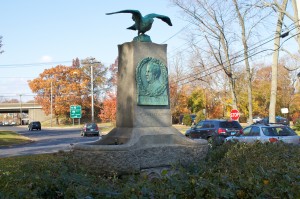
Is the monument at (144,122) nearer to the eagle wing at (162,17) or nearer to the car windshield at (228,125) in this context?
the eagle wing at (162,17)

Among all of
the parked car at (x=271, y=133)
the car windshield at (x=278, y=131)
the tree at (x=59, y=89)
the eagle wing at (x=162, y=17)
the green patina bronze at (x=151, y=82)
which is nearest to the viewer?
the green patina bronze at (x=151, y=82)

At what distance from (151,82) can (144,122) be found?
3.08ft

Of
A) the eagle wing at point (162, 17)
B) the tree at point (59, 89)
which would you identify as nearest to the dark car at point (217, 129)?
the eagle wing at point (162, 17)

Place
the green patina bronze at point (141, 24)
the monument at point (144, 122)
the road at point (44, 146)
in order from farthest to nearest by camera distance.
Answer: the road at point (44, 146) < the green patina bronze at point (141, 24) < the monument at point (144, 122)

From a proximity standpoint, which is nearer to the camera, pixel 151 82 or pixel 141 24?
pixel 151 82

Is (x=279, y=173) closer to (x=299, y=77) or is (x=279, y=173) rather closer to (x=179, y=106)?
(x=299, y=77)

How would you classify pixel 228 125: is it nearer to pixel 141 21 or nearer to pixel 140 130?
pixel 141 21

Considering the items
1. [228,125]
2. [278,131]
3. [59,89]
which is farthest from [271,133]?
[59,89]

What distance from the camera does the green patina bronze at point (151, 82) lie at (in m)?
8.50

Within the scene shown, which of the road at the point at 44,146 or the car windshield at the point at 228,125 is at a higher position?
the car windshield at the point at 228,125

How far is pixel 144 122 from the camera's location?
8477mm

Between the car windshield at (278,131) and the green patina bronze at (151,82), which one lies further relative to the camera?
the car windshield at (278,131)

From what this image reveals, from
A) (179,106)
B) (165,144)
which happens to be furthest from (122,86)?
(179,106)

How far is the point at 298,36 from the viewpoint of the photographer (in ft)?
64.7
